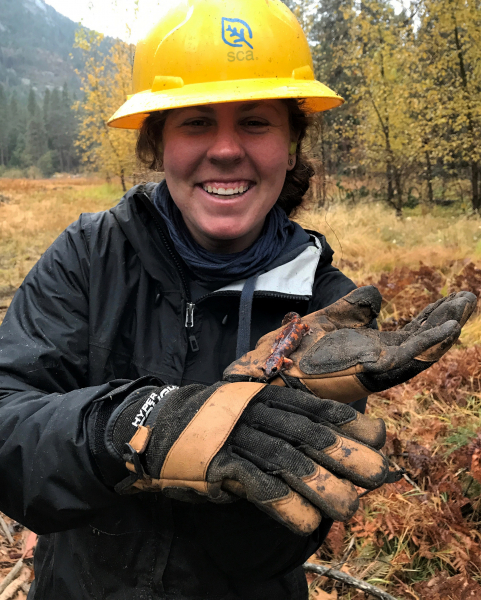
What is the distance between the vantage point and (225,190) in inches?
65.0

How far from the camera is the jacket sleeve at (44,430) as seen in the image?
1.21 metres

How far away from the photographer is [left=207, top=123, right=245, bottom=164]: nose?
1.57 metres

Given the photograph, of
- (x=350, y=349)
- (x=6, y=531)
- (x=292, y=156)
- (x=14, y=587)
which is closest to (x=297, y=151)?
(x=292, y=156)

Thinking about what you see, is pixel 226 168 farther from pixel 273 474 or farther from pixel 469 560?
pixel 469 560

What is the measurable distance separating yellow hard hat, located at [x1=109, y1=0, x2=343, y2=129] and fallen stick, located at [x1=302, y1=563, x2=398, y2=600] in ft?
7.67

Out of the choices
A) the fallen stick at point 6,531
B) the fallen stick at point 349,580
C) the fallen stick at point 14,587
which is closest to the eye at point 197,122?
the fallen stick at point 349,580

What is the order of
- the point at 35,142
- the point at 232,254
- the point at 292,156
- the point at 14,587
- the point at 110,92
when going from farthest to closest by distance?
the point at 35,142, the point at 110,92, the point at 14,587, the point at 292,156, the point at 232,254

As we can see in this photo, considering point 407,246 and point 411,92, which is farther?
point 411,92

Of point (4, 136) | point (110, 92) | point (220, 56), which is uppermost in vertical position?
point (4, 136)

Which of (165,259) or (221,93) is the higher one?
(221,93)

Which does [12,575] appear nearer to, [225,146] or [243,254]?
[243,254]

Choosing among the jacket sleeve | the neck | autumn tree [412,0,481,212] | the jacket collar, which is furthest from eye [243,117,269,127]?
autumn tree [412,0,481,212]

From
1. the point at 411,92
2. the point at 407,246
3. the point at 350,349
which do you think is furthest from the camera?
the point at 411,92

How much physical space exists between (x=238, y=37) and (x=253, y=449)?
1407 mm
